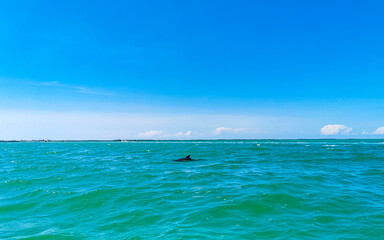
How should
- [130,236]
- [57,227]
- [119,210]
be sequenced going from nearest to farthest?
1. [130,236]
2. [57,227]
3. [119,210]

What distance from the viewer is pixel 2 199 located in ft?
41.3

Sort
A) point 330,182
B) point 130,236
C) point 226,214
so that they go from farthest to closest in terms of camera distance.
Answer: point 330,182, point 226,214, point 130,236

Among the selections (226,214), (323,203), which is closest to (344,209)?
(323,203)

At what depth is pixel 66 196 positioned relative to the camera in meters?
12.9

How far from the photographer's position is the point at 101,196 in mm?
12852

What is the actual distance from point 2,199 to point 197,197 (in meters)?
11.3

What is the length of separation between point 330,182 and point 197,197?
10.5 metres

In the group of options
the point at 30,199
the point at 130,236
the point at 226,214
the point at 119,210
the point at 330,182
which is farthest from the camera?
the point at 330,182

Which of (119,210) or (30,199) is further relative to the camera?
(30,199)

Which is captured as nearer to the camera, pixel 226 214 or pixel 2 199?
pixel 226 214

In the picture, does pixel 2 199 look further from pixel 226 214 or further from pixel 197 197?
pixel 226 214

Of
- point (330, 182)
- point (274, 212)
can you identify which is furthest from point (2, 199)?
point (330, 182)

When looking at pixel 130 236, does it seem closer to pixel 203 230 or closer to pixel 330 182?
pixel 203 230

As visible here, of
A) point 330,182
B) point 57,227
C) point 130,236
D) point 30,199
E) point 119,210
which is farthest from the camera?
point 330,182
